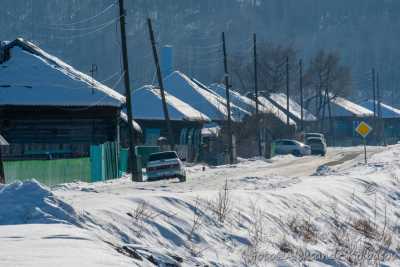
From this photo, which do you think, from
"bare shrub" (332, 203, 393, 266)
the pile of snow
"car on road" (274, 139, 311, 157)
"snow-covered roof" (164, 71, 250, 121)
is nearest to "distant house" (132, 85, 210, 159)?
"snow-covered roof" (164, 71, 250, 121)

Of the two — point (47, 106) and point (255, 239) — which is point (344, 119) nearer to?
point (47, 106)

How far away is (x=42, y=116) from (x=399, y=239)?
1071 inches

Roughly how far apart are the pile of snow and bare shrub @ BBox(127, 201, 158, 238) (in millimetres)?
949

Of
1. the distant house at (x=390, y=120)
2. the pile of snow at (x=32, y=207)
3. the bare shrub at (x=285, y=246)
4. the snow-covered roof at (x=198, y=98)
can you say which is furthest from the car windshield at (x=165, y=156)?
the distant house at (x=390, y=120)

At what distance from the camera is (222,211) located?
17609 millimetres

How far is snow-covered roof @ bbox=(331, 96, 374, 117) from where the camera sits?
116 meters

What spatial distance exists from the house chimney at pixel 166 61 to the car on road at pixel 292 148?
53.6 ft

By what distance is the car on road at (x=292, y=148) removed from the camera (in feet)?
238

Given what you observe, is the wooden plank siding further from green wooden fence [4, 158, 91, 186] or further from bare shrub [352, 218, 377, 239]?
bare shrub [352, 218, 377, 239]

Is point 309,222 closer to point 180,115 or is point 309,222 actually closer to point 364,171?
point 364,171

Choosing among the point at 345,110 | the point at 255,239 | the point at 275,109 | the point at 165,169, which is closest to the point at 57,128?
the point at 165,169

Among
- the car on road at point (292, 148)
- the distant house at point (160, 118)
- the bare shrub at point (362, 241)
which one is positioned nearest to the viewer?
the bare shrub at point (362, 241)

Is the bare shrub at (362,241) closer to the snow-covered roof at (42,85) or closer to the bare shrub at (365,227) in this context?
the bare shrub at (365,227)

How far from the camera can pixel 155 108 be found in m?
66.7
